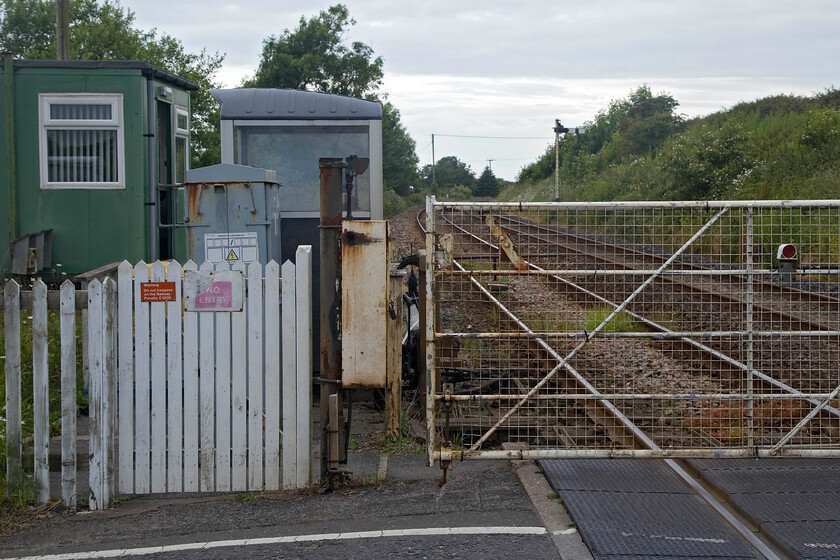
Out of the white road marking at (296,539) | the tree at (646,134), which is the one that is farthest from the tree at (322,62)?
the white road marking at (296,539)

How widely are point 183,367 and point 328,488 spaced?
3.84 ft

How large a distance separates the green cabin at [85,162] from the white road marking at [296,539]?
255 inches

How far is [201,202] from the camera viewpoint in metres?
8.22

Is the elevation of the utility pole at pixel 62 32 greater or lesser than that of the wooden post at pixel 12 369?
greater

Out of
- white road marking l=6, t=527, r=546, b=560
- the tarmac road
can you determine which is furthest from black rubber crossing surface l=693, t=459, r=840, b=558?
white road marking l=6, t=527, r=546, b=560

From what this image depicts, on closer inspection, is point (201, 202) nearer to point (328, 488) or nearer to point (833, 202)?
point (328, 488)

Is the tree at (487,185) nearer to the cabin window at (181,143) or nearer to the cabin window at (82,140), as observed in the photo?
the cabin window at (181,143)

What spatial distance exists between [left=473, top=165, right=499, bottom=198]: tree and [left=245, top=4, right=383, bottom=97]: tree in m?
39.9

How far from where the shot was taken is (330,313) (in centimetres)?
581

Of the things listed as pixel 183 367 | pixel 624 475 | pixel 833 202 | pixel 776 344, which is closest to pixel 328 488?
pixel 183 367

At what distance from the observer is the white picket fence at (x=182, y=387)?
18.2 feet

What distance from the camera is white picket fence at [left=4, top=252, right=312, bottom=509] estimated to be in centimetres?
554

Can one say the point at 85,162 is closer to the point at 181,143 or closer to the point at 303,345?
the point at 181,143

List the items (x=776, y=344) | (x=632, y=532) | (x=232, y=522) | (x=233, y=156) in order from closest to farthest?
1. (x=632, y=532)
2. (x=232, y=522)
3. (x=233, y=156)
4. (x=776, y=344)
